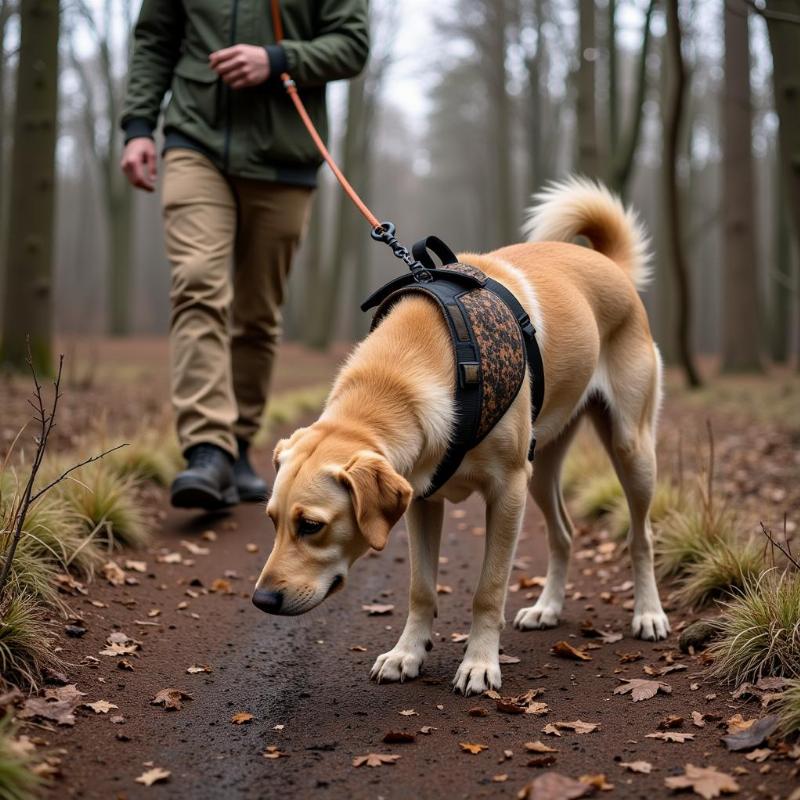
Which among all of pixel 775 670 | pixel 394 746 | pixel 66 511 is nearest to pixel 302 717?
pixel 394 746

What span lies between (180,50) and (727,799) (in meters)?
4.27

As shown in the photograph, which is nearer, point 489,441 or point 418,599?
point 489,441

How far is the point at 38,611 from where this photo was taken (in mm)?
3117

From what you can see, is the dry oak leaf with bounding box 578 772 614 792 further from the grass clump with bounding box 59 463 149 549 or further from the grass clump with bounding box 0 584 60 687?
the grass clump with bounding box 59 463 149 549

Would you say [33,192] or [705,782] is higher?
[33,192]

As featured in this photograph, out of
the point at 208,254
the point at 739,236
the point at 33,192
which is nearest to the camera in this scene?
the point at 208,254

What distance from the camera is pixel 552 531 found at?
392 centimetres

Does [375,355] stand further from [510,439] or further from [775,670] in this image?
[775,670]

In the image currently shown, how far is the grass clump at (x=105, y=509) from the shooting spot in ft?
13.5

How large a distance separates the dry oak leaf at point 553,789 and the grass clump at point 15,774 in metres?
1.13

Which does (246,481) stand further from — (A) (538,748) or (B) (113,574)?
(A) (538,748)

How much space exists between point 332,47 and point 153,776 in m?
3.46

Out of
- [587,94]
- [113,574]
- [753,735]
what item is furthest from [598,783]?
[587,94]

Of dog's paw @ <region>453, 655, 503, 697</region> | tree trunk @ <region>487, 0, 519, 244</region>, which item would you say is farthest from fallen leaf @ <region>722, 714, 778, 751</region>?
tree trunk @ <region>487, 0, 519, 244</region>
